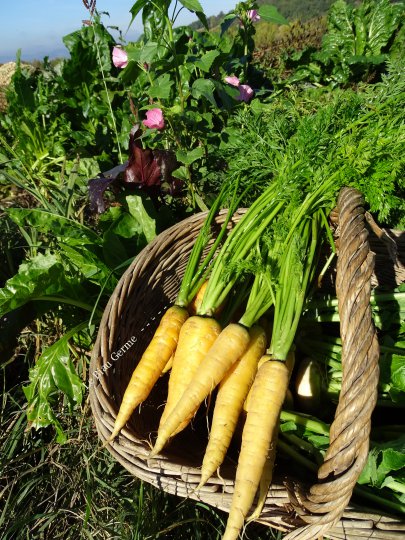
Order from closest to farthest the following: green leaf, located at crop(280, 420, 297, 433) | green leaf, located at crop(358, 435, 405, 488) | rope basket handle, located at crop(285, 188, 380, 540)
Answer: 1. rope basket handle, located at crop(285, 188, 380, 540)
2. green leaf, located at crop(358, 435, 405, 488)
3. green leaf, located at crop(280, 420, 297, 433)

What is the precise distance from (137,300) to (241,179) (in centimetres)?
67

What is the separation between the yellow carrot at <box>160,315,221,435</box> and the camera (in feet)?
4.83

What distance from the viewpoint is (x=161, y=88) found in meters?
1.94

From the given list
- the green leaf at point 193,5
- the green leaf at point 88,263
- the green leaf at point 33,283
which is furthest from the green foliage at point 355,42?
the green leaf at point 33,283

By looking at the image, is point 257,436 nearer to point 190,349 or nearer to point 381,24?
point 190,349

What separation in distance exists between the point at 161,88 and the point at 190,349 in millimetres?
1150

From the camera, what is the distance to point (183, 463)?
4.25 feet

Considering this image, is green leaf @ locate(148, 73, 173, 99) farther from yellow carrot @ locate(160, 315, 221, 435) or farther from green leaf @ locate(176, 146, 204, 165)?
yellow carrot @ locate(160, 315, 221, 435)

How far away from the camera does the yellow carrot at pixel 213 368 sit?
138cm

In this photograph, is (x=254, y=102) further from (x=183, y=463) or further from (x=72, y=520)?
(x=72, y=520)

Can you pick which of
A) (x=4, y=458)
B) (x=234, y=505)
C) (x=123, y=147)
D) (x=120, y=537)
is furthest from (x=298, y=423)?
(x=123, y=147)

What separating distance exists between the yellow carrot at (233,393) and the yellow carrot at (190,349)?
0.11 m

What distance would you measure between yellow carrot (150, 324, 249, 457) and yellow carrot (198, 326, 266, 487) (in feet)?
0.15

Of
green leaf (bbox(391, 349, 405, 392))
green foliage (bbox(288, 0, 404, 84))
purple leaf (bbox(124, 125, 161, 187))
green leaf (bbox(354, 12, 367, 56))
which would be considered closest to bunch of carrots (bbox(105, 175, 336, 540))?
green leaf (bbox(391, 349, 405, 392))
